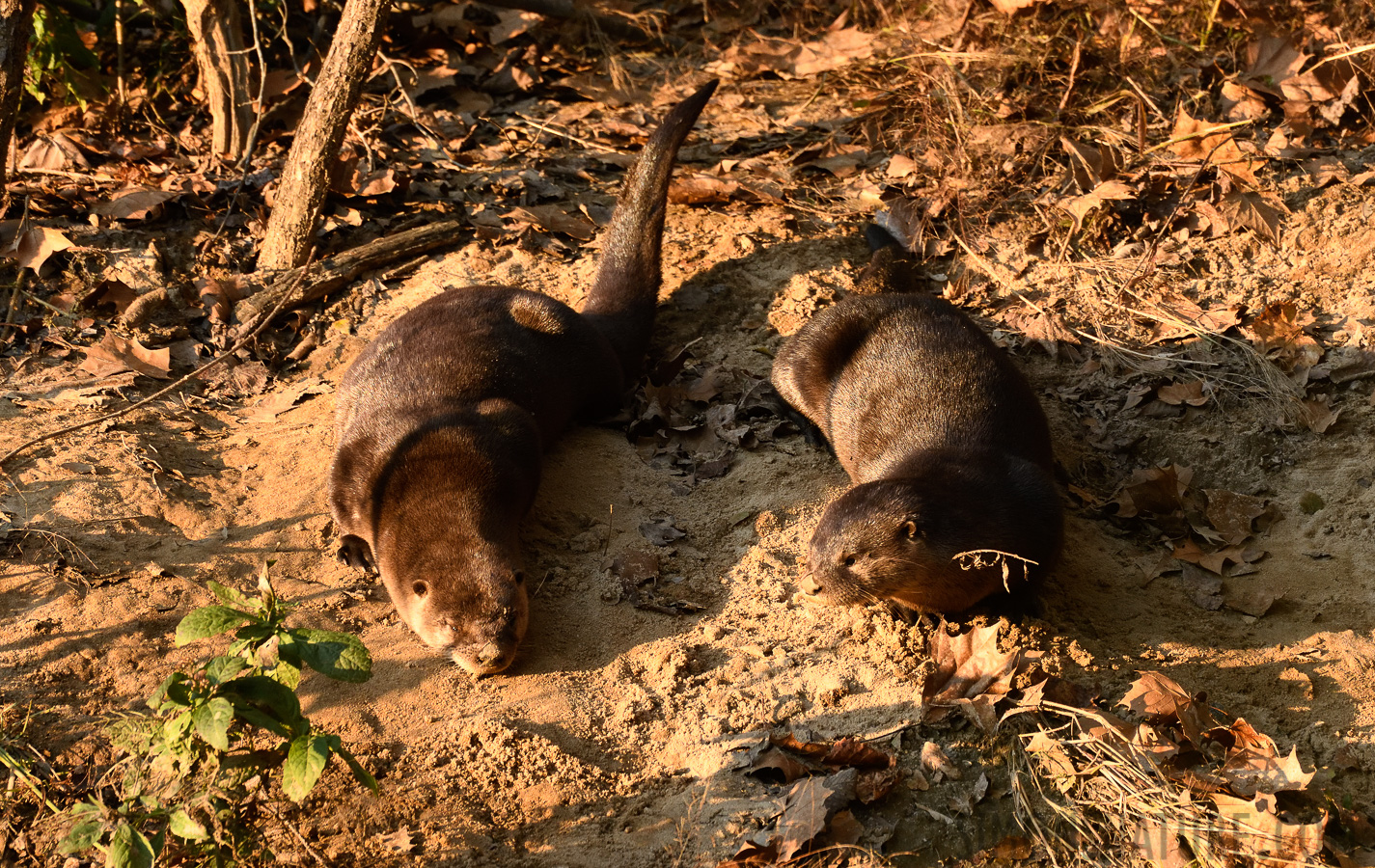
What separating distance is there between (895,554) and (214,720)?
2097 millimetres

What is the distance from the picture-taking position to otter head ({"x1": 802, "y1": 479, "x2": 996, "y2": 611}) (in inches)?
142

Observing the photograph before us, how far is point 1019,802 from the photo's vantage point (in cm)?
283

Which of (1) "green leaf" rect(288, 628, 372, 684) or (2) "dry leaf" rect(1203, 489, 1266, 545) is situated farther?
(2) "dry leaf" rect(1203, 489, 1266, 545)

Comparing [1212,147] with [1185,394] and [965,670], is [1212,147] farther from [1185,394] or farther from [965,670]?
[965,670]

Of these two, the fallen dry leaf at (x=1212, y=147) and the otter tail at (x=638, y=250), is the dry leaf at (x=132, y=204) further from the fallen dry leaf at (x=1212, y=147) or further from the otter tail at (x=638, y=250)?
the fallen dry leaf at (x=1212, y=147)

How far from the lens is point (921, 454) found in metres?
4.02

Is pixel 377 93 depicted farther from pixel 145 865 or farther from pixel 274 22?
pixel 145 865

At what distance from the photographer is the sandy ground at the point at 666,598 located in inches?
116

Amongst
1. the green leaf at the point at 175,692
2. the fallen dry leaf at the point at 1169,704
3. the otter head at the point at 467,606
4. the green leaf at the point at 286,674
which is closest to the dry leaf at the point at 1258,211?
the fallen dry leaf at the point at 1169,704

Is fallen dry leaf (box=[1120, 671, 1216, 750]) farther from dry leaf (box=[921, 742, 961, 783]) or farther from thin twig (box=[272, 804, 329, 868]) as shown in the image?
thin twig (box=[272, 804, 329, 868])

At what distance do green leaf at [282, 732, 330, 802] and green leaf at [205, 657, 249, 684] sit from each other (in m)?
0.22

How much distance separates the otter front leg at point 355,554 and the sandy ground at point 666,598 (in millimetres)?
149

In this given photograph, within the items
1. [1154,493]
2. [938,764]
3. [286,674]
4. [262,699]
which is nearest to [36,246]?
[286,674]

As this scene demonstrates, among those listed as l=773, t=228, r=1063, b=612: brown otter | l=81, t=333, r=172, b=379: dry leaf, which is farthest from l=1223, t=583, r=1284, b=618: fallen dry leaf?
l=81, t=333, r=172, b=379: dry leaf
